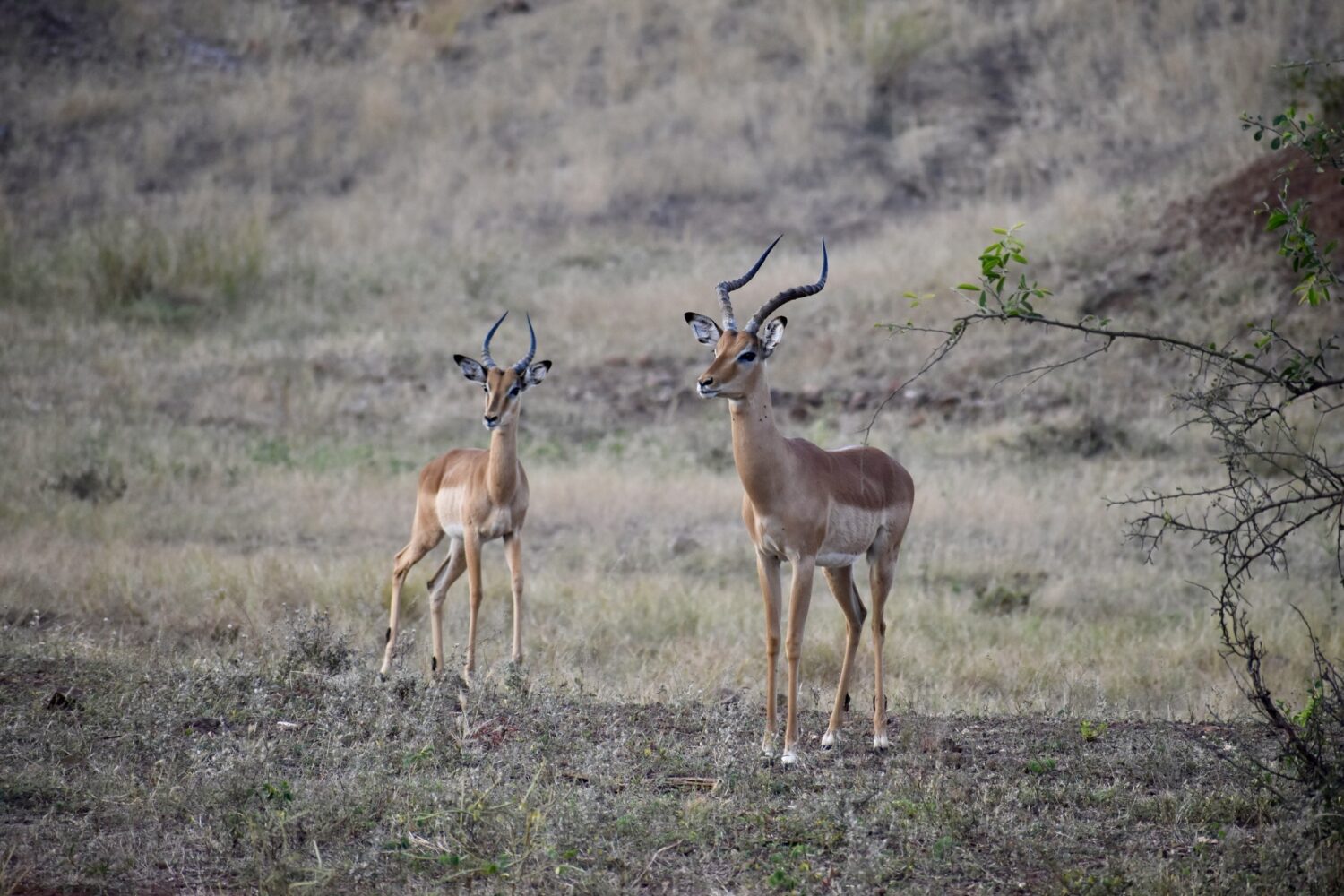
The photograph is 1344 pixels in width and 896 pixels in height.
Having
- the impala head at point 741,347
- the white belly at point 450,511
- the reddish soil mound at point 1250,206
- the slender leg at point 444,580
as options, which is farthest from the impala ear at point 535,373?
the reddish soil mound at point 1250,206

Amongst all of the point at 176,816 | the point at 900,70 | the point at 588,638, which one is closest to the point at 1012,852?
the point at 176,816

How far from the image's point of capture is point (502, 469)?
9.05 metres

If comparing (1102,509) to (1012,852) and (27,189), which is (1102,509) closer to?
(1012,852)

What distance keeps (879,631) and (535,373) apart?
363 cm

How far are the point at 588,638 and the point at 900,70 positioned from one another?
984 inches

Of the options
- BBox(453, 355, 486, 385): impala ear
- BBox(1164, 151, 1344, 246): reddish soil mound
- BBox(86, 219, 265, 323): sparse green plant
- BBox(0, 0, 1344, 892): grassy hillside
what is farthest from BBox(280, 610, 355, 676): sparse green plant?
BBox(86, 219, 265, 323): sparse green plant

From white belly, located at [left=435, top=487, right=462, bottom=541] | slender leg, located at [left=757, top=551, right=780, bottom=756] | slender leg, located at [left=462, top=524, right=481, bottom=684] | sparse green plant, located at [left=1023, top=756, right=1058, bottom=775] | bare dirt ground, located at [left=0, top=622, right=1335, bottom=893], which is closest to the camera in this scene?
bare dirt ground, located at [left=0, top=622, right=1335, bottom=893]

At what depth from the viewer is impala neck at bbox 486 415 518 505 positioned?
9.02 meters

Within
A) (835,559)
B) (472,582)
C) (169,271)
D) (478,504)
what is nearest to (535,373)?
(478,504)

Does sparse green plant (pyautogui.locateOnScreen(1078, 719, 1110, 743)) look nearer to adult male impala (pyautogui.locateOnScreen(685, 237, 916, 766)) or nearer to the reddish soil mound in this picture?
adult male impala (pyautogui.locateOnScreen(685, 237, 916, 766))

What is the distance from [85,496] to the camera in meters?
13.8

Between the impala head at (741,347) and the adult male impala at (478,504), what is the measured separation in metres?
2.49

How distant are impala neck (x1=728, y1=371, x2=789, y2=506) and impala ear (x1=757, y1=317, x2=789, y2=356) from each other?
19 centimetres

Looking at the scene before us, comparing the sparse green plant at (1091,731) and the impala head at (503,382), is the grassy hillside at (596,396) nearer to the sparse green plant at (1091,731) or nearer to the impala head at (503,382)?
the sparse green plant at (1091,731)
